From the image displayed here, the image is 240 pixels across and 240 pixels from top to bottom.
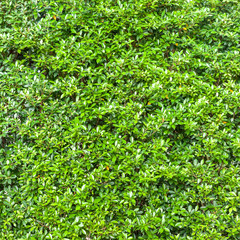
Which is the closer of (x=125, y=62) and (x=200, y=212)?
(x=200, y=212)

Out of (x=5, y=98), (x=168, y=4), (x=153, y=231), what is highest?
(x=168, y=4)

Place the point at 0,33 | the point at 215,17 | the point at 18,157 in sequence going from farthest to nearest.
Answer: the point at 215,17
the point at 0,33
the point at 18,157

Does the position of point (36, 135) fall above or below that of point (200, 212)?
above

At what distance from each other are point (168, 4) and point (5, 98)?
2.72 meters

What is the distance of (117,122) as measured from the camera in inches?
150

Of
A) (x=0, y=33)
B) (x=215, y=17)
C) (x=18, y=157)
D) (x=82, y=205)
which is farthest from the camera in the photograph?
(x=215, y=17)

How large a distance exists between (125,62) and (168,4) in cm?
120

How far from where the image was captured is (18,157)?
3.69m

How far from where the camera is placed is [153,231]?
3.47 m

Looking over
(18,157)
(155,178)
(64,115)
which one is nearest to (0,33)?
(64,115)

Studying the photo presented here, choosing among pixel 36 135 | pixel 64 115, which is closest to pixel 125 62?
pixel 64 115

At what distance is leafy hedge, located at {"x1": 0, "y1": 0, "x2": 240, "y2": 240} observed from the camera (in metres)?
3.50

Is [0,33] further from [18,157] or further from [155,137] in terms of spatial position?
[155,137]

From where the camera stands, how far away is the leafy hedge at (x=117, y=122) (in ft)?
11.5
